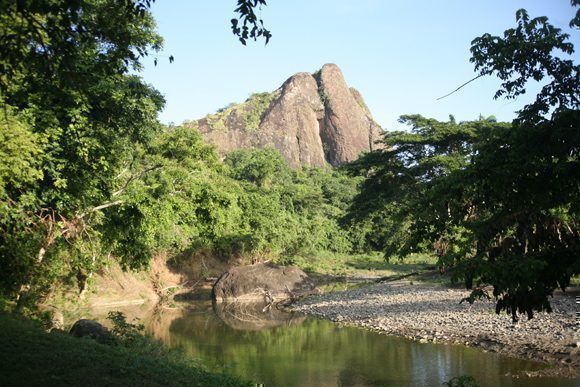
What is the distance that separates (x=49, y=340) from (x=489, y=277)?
6.28m

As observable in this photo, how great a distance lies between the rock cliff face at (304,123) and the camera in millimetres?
80875

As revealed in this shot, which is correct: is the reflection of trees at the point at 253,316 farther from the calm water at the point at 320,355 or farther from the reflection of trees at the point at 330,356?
the reflection of trees at the point at 330,356

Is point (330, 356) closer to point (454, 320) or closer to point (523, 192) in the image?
point (454, 320)

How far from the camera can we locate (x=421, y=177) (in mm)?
23953

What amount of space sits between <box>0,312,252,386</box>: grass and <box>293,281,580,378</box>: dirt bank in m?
7.98

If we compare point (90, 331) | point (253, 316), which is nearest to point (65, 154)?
point (90, 331)

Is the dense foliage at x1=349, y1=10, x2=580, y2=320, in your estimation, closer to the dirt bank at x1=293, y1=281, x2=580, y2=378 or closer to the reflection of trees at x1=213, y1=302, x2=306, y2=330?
the dirt bank at x1=293, y1=281, x2=580, y2=378

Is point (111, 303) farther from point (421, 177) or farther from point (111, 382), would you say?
point (111, 382)

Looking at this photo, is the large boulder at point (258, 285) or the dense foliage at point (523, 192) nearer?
the dense foliage at point (523, 192)

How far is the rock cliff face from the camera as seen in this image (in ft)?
265

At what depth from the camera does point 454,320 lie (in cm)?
1712

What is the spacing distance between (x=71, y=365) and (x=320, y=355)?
9.19m

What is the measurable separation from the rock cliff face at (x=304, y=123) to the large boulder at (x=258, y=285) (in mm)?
51477

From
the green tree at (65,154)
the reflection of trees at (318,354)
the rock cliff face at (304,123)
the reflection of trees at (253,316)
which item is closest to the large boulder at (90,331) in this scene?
the green tree at (65,154)
